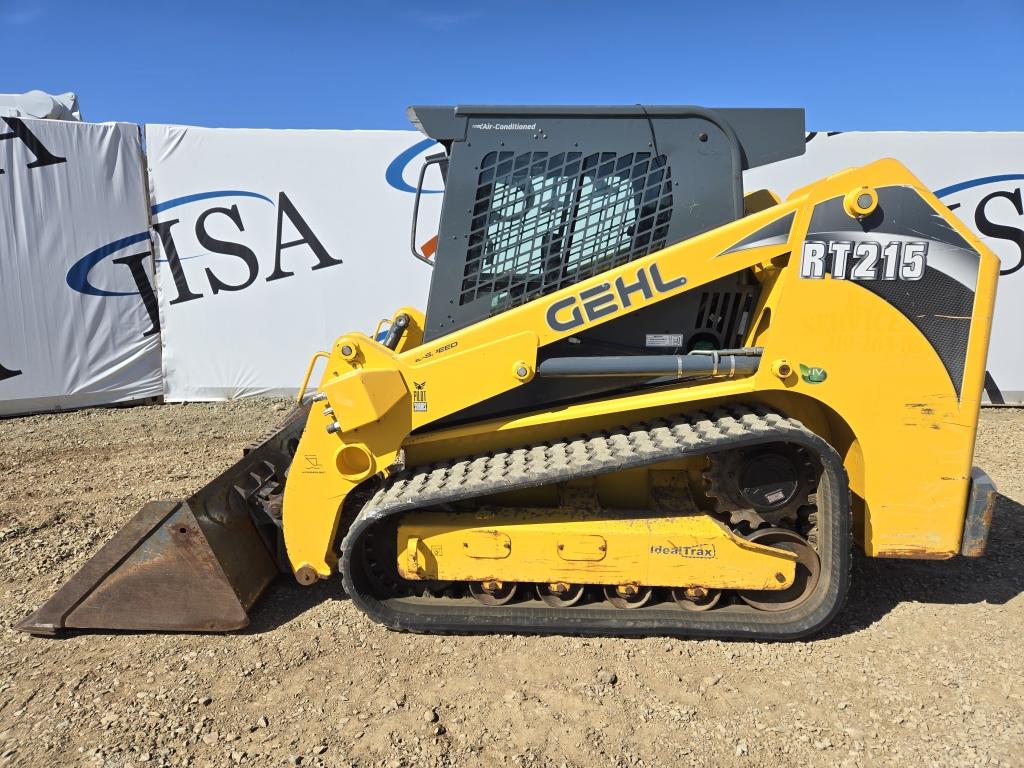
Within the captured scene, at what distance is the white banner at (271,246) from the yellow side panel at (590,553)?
18.0 feet

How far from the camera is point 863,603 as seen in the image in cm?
320

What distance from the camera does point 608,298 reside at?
110 inches

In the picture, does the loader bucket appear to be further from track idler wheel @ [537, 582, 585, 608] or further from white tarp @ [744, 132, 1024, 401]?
white tarp @ [744, 132, 1024, 401]

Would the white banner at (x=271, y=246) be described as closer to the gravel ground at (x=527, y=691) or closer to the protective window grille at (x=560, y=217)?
the gravel ground at (x=527, y=691)

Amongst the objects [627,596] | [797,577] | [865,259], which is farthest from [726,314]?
[627,596]

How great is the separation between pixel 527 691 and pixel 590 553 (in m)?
0.63

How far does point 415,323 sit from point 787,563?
2696 mm

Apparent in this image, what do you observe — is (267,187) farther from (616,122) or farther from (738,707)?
(738,707)

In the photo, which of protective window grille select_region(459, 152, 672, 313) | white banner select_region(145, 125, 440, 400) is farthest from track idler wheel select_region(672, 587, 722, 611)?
white banner select_region(145, 125, 440, 400)

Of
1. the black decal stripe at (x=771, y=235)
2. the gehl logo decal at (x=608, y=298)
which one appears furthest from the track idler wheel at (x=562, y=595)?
the black decal stripe at (x=771, y=235)

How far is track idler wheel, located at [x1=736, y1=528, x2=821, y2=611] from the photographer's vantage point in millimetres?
2891

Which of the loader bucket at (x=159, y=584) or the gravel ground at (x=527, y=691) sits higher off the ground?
the loader bucket at (x=159, y=584)

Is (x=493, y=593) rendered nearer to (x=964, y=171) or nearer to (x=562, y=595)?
(x=562, y=595)

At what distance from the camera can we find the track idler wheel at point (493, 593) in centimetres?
298
